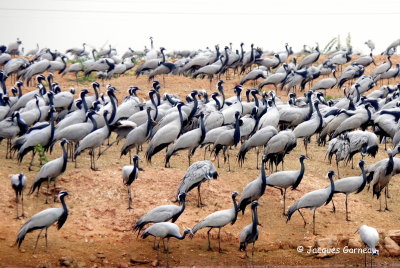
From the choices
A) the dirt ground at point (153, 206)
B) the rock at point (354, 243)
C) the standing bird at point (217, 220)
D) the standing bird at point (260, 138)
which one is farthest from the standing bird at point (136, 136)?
the rock at point (354, 243)

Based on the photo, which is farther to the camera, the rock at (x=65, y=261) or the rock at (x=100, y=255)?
the rock at (x=100, y=255)

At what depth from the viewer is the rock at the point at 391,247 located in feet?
53.3

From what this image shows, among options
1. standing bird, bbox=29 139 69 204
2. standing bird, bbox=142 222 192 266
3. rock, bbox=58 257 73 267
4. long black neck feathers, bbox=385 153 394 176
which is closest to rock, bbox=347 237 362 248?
long black neck feathers, bbox=385 153 394 176

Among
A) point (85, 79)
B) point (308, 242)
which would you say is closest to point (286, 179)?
point (308, 242)

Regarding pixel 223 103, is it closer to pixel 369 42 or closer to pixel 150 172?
pixel 150 172

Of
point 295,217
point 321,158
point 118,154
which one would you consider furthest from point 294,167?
point 118,154

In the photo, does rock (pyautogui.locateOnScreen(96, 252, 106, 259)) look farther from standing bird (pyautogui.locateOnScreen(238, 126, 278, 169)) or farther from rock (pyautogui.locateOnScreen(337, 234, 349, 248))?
standing bird (pyautogui.locateOnScreen(238, 126, 278, 169))

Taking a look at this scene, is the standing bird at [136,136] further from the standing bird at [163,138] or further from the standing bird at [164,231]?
the standing bird at [164,231]

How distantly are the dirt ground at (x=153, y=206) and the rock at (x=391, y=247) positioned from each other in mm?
146

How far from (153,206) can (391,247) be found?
512 cm

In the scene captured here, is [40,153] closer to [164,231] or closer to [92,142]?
[92,142]

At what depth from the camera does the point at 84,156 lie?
2109 centimetres

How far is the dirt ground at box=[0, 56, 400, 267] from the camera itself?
15.7 meters

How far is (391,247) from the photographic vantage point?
16312 mm
